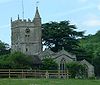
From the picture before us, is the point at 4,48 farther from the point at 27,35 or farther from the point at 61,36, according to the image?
the point at 61,36

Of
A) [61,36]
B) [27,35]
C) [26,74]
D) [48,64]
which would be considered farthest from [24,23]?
[26,74]

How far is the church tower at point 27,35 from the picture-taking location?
102 meters

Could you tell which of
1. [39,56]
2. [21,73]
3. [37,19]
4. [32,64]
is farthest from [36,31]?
[21,73]

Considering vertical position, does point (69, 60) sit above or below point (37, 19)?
below

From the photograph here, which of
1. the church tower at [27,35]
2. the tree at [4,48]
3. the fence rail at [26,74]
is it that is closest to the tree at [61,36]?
the church tower at [27,35]

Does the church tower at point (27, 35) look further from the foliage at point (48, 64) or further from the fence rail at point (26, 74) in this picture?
the fence rail at point (26, 74)

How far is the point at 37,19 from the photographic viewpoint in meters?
105

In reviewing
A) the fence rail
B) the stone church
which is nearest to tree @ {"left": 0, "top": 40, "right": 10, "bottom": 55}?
the stone church

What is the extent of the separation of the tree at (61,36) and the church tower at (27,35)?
182 centimetres

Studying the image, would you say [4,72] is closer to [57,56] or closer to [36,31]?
[57,56]

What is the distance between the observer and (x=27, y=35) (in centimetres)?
10288

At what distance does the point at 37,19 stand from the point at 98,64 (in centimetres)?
1860

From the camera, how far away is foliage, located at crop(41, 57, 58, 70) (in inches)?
3165

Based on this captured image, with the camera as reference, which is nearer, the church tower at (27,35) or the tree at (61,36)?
the tree at (61,36)
